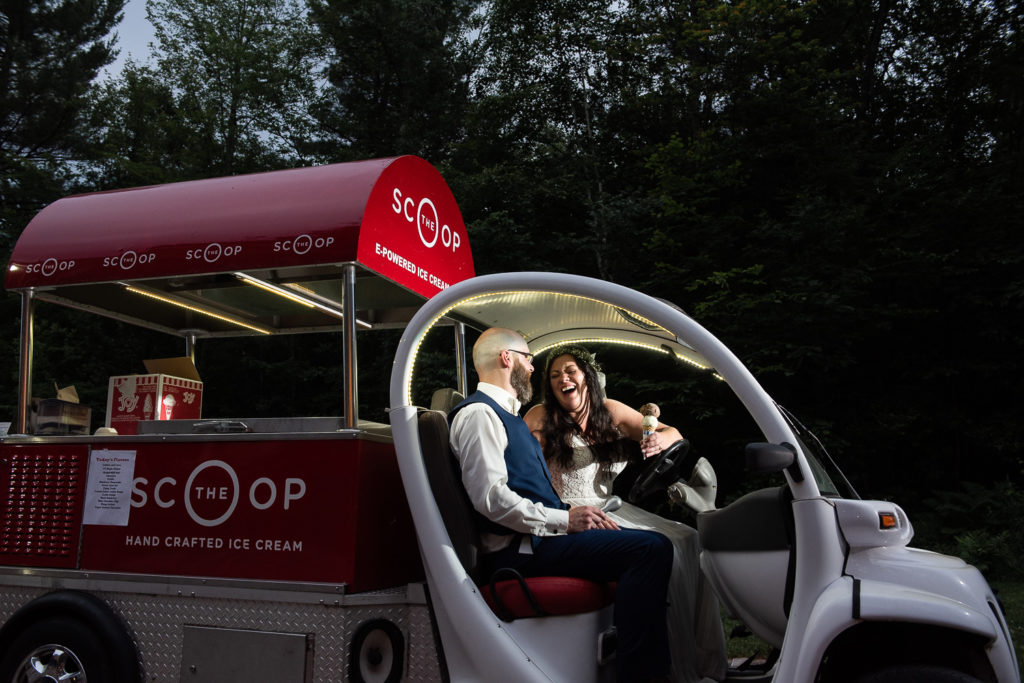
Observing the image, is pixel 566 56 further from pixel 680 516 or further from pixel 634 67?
pixel 680 516

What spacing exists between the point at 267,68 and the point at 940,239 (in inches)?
611

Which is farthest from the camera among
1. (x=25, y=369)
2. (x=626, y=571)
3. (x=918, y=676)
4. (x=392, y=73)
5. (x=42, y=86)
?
(x=42, y=86)

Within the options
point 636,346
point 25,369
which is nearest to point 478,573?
point 636,346

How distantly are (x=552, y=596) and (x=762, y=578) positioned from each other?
0.78 m

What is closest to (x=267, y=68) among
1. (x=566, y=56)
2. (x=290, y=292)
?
(x=566, y=56)

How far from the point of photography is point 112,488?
3.53 m

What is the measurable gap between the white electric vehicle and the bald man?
9cm

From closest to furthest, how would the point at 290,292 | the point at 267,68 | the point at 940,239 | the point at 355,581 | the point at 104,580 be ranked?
1. the point at 355,581
2. the point at 104,580
3. the point at 290,292
4. the point at 940,239
5. the point at 267,68

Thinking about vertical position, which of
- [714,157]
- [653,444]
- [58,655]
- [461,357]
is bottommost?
[58,655]

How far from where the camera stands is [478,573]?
2977 mm

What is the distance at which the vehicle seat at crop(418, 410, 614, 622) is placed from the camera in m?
2.84

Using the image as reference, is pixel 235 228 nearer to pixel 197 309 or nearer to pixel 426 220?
pixel 426 220

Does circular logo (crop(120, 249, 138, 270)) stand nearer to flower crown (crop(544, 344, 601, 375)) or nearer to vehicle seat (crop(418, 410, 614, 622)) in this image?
vehicle seat (crop(418, 410, 614, 622))

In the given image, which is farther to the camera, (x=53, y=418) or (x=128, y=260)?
(x=53, y=418)
